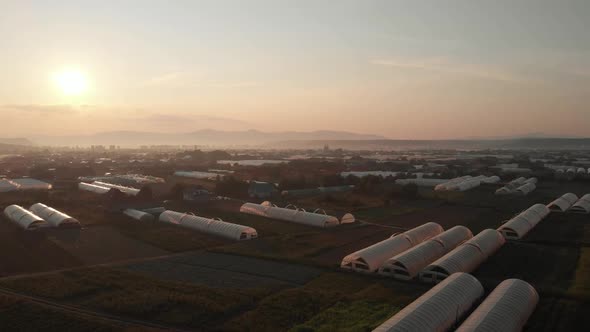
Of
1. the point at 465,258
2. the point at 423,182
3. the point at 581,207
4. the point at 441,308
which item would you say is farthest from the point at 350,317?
the point at 423,182

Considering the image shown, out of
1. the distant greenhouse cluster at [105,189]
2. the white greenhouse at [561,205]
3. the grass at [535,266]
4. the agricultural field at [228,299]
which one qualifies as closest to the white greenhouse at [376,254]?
the agricultural field at [228,299]

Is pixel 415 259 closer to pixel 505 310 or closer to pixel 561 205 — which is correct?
pixel 505 310

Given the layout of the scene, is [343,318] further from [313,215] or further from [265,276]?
[313,215]

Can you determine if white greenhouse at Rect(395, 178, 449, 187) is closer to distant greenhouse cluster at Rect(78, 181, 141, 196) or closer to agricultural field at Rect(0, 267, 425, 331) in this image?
distant greenhouse cluster at Rect(78, 181, 141, 196)

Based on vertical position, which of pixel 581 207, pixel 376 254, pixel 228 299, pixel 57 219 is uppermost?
pixel 57 219

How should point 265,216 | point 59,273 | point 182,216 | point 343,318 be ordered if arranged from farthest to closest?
point 265,216
point 182,216
point 59,273
point 343,318

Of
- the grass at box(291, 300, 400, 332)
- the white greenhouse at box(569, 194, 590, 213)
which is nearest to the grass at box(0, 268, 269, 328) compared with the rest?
the grass at box(291, 300, 400, 332)

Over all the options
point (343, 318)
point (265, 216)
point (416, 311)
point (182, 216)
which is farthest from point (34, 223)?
point (416, 311)
